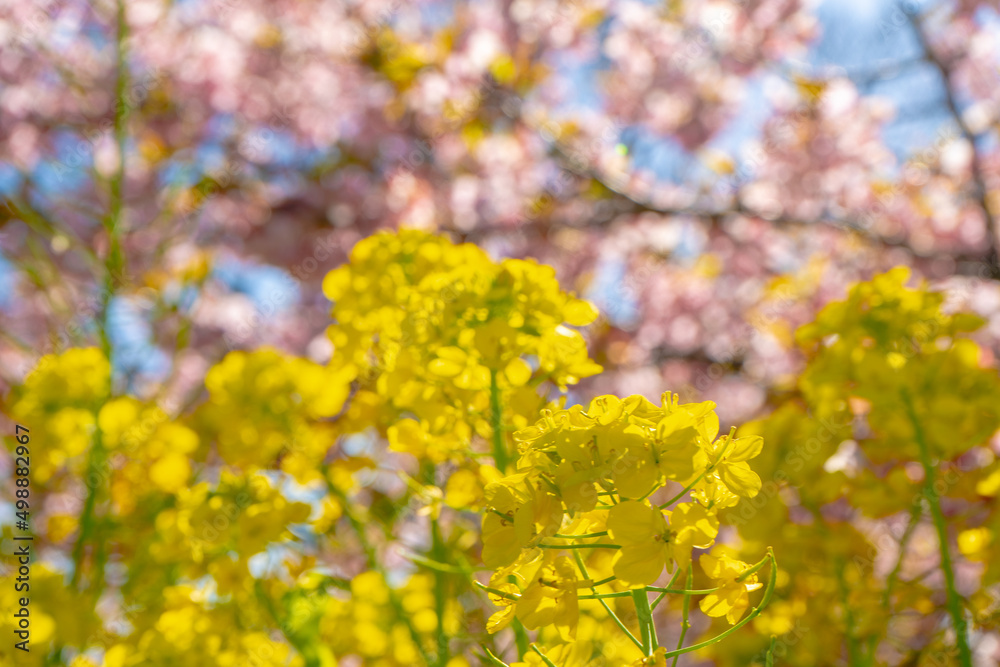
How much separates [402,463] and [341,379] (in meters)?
1.75

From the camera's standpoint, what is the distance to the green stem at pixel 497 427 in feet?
3.47

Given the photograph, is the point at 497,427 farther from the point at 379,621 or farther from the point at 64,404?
the point at 64,404

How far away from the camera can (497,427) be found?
1.05 meters

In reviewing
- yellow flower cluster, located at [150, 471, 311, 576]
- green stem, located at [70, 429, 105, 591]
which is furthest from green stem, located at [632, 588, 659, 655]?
green stem, located at [70, 429, 105, 591]

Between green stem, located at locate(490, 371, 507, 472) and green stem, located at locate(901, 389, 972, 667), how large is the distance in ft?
2.37

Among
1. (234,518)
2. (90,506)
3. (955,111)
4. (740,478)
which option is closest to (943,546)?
(740,478)

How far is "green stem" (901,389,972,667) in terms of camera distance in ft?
3.74

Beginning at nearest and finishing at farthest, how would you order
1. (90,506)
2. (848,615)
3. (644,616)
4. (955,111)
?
(644,616)
(848,615)
(90,506)
(955,111)

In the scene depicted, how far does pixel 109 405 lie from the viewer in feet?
6.63

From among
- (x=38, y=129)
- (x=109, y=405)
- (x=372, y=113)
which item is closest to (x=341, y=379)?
(x=109, y=405)

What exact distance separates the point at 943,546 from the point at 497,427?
0.77 meters

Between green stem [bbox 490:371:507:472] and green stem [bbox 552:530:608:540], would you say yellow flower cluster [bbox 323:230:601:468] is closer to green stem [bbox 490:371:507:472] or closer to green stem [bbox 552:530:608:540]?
green stem [bbox 490:371:507:472]

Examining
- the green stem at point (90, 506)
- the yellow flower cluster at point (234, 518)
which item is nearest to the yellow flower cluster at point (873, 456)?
the yellow flower cluster at point (234, 518)

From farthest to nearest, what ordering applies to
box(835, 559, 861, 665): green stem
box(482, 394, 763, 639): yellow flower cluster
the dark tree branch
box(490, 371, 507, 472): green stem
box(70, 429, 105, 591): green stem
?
the dark tree branch → box(70, 429, 105, 591): green stem → box(835, 559, 861, 665): green stem → box(490, 371, 507, 472): green stem → box(482, 394, 763, 639): yellow flower cluster
